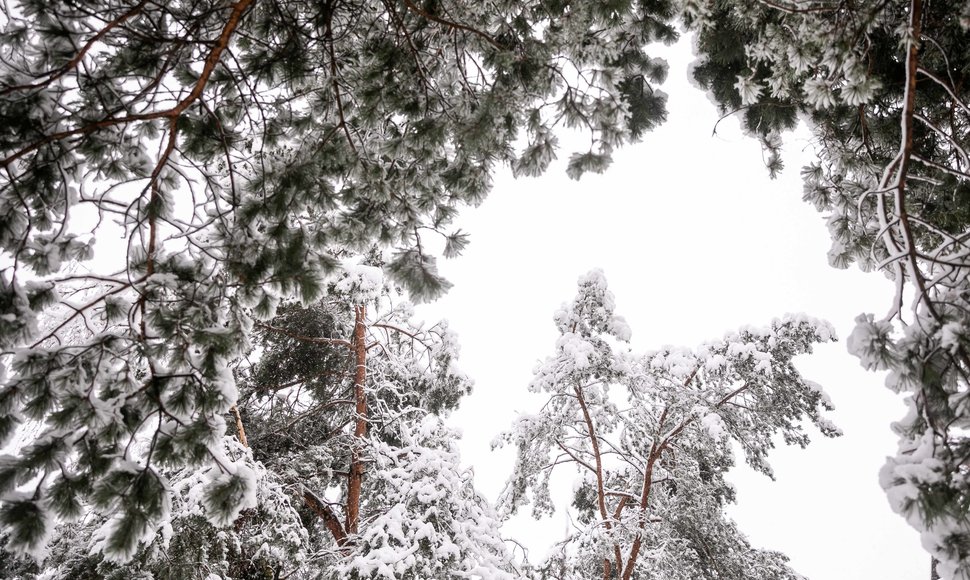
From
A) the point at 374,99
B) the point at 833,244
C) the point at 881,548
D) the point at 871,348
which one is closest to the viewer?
the point at 871,348

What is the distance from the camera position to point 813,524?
6812 cm

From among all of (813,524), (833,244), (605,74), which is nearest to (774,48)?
(605,74)

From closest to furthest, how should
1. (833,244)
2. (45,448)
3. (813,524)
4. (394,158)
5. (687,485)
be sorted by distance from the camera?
A: (45,448) < (394,158) < (833,244) < (687,485) < (813,524)

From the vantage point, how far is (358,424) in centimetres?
637

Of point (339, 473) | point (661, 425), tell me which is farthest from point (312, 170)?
point (661, 425)

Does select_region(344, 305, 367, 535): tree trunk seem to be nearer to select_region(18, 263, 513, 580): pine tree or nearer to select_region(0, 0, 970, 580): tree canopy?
select_region(18, 263, 513, 580): pine tree

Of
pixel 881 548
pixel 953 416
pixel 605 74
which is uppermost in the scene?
pixel 881 548

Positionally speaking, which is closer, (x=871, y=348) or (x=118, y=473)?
(x=871, y=348)

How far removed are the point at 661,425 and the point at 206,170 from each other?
698cm

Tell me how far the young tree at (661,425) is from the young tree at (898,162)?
4.23 m

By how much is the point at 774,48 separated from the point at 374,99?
6.35 feet

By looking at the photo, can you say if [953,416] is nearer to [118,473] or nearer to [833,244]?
[833,244]

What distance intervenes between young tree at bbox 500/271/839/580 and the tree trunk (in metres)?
2.45

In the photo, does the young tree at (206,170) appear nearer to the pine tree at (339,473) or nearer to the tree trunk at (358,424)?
the pine tree at (339,473)
